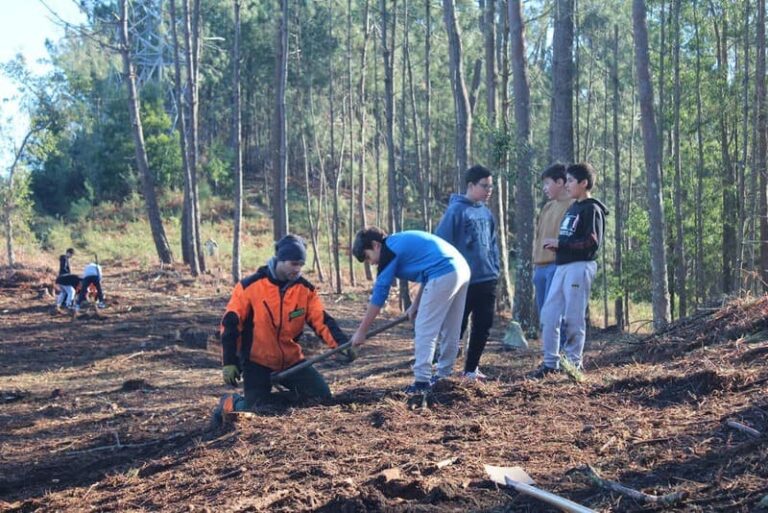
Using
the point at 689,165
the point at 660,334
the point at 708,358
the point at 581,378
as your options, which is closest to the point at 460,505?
the point at 581,378

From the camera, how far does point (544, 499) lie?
13.1ft

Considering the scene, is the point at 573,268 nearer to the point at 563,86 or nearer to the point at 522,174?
the point at 563,86

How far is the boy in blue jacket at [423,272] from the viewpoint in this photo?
7.09m

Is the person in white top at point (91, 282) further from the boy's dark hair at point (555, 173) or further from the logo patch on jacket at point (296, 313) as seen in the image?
the boy's dark hair at point (555, 173)

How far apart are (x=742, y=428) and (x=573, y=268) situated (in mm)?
3071

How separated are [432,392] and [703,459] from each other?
2708 millimetres

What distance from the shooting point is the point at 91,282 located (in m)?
18.9

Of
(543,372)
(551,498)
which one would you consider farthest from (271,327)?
(551,498)

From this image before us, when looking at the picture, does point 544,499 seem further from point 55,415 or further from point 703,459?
point 55,415

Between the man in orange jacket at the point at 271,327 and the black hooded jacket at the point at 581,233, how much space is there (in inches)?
84.5

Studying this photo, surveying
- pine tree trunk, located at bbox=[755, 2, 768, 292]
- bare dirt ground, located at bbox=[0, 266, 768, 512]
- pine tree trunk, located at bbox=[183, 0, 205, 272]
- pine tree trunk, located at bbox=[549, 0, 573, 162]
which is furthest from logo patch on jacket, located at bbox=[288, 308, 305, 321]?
pine tree trunk, located at bbox=[183, 0, 205, 272]

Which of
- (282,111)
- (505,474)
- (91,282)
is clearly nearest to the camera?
(505,474)

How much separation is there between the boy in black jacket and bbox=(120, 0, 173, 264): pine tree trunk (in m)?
18.6

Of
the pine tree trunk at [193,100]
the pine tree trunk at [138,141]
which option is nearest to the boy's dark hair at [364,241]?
the pine tree trunk at [138,141]
